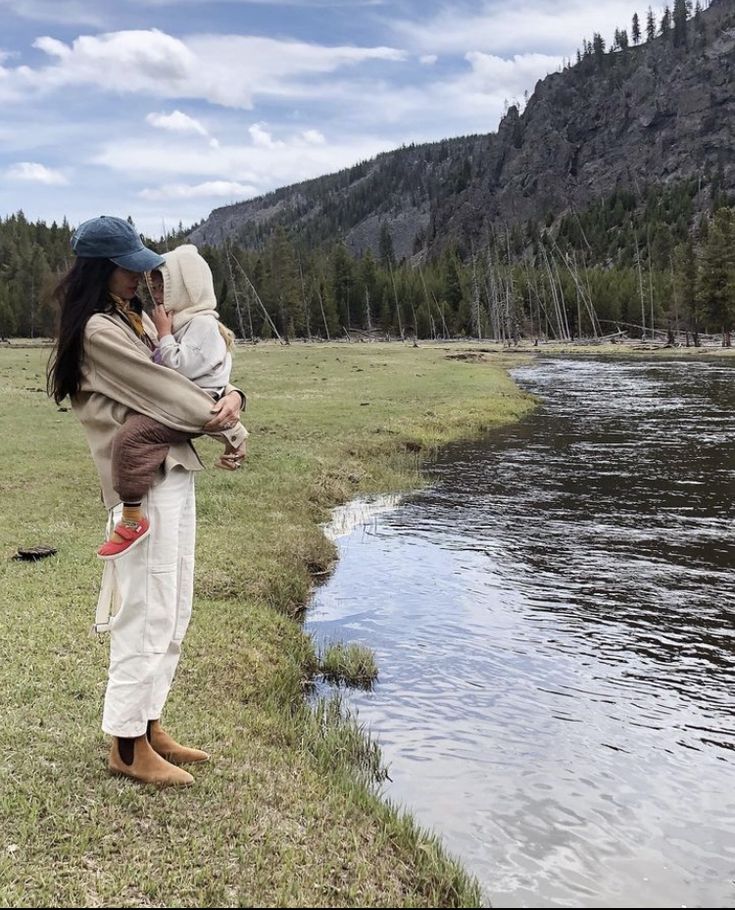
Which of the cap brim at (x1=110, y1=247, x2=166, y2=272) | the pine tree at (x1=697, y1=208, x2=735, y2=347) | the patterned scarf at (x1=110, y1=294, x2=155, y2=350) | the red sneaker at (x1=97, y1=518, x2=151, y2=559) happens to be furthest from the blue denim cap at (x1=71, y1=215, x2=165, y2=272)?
the pine tree at (x1=697, y1=208, x2=735, y2=347)

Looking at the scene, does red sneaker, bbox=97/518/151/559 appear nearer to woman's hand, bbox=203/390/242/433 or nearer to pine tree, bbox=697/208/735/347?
woman's hand, bbox=203/390/242/433

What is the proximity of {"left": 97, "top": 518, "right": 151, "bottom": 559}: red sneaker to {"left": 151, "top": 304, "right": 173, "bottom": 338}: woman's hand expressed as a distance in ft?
4.03

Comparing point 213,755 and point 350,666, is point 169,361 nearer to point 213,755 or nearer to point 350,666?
point 213,755

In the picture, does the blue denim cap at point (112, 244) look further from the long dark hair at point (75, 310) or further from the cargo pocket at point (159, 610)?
the cargo pocket at point (159, 610)

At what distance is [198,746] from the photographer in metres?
5.91

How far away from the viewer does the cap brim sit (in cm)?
476

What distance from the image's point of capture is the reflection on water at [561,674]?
5.57 m

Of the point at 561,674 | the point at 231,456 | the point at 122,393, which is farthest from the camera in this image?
the point at 561,674

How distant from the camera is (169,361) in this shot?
16.0 ft

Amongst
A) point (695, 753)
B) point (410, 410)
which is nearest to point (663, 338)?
point (410, 410)

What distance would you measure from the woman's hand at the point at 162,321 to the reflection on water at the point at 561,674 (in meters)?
4.08

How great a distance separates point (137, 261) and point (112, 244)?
175 mm

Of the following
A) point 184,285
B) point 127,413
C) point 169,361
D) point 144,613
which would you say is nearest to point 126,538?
point 144,613

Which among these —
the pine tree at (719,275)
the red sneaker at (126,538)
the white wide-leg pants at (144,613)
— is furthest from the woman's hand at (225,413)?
the pine tree at (719,275)
